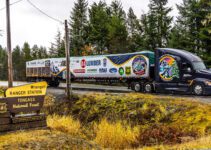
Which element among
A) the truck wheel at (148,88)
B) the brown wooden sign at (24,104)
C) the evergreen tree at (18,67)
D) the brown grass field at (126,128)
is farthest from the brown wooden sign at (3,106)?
the evergreen tree at (18,67)

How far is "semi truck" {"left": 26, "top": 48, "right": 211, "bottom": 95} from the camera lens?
19016 millimetres

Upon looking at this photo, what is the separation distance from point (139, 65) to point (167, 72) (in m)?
3.40

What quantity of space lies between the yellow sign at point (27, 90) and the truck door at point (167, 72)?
12.9 metres

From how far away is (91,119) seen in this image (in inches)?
568

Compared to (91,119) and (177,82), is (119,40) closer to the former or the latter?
(177,82)

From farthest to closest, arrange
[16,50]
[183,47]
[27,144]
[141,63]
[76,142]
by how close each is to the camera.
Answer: [16,50] → [183,47] → [141,63] → [76,142] → [27,144]

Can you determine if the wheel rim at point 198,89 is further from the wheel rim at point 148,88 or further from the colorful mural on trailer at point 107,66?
the colorful mural on trailer at point 107,66

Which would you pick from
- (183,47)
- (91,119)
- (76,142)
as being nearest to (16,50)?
(183,47)

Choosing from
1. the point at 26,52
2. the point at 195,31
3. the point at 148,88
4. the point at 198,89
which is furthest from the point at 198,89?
the point at 26,52

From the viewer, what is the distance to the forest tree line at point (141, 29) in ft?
113

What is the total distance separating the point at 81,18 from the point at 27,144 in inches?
1938

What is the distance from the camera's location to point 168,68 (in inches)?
801

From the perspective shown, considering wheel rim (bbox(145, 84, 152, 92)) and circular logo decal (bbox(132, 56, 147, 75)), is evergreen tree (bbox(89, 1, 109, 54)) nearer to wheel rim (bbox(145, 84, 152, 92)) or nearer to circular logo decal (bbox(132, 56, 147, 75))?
circular logo decal (bbox(132, 56, 147, 75))

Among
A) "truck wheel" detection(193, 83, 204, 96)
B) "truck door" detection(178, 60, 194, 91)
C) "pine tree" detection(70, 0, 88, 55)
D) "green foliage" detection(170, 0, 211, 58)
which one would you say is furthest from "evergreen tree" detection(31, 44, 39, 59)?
"truck wheel" detection(193, 83, 204, 96)
